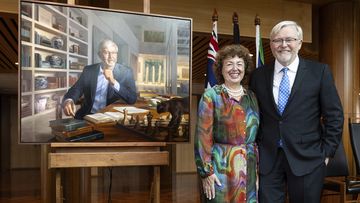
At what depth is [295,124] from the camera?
2232 millimetres

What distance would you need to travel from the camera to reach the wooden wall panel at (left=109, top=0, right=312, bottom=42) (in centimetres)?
459

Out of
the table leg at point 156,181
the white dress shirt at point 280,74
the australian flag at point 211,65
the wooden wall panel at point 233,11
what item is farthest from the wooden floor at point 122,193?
the white dress shirt at point 280,74

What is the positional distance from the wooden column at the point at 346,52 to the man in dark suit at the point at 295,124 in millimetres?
3459

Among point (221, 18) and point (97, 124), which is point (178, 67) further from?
point (221, 18)

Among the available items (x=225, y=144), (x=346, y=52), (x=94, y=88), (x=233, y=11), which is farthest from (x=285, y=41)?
(x=346, y=52)

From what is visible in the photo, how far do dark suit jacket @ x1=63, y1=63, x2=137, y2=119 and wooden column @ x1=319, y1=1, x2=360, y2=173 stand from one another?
11.9 ft

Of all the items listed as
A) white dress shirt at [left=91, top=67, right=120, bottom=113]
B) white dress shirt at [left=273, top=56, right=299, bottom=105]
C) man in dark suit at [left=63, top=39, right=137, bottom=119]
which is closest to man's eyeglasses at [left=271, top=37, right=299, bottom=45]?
white dress shirt at [left=273, top=56, right=299, bottom=105]

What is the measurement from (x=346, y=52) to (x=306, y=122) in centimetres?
365

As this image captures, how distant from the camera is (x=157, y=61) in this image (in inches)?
114

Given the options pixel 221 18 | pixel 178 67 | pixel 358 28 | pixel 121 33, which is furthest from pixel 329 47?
pixel 121 33

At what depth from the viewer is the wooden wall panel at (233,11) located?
15.0 ft

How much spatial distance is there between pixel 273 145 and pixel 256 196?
0.31m

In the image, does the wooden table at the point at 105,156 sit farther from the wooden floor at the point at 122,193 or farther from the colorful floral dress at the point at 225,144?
the wooden floor at the point at 122,193

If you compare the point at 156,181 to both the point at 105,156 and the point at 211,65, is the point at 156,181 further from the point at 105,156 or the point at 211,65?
the point at 211,65
